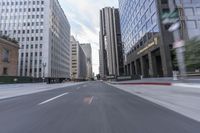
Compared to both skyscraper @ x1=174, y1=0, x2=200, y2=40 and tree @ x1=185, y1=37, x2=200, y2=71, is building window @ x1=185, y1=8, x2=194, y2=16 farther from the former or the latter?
tree @ x1=185, y1=37, x2=200, y2=71

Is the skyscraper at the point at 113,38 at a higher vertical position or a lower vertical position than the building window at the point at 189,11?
higher

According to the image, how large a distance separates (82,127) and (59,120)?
3.97 feet

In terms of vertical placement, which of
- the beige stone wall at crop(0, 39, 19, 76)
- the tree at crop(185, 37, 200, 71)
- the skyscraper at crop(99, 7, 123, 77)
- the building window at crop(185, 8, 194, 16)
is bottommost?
the tree at crop(185, 37, 200, 71)

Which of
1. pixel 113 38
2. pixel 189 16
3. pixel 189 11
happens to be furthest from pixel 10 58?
pixel 113 38

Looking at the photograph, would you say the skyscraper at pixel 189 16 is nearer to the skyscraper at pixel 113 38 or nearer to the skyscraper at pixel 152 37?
the skyscraper at pixel 152 37

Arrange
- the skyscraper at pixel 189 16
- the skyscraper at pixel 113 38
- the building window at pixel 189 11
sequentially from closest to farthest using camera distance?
the skyscraper at pixel 189 16, the building window at pixel 189 11, the skyscraper at pixel 113 38

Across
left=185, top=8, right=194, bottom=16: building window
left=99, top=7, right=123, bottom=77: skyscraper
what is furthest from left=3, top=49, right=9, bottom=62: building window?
left=99, top=7, right=123, bottom=77: skyscraper

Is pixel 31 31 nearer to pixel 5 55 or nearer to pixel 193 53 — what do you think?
pixel 5 55

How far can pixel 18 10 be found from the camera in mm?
81188

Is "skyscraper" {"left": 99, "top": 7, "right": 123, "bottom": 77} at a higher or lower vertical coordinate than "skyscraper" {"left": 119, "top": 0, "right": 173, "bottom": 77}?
higher

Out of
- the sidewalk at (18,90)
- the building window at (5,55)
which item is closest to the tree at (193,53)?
the sidewalk at (18,90)

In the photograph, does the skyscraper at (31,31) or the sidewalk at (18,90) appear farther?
the skyscraper at (31,31)

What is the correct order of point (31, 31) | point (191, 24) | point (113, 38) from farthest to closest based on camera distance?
point (113, 38) < point (31, 31) < point (191, 24)

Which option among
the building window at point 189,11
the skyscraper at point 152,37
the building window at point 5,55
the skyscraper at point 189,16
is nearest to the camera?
the skyscraper at point 189,16
